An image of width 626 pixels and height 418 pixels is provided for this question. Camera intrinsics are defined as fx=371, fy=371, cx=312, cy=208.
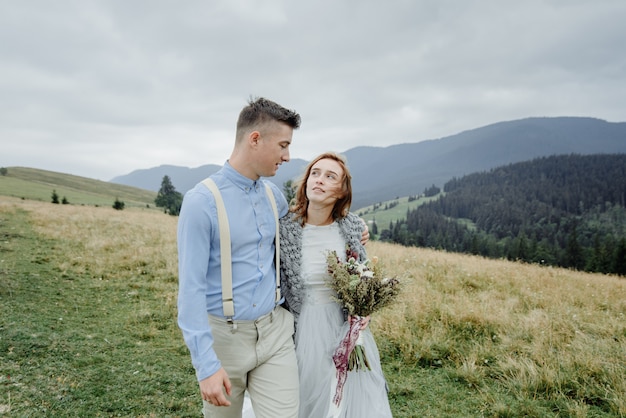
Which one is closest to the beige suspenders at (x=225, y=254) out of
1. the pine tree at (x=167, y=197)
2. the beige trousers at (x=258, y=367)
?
the beige trousers at (x=258, y=367)

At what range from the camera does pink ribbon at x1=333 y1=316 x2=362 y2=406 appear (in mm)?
3059

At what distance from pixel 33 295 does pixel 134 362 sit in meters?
3.72

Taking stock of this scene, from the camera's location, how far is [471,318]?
6453 millimetres

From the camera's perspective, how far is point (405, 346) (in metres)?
5.72

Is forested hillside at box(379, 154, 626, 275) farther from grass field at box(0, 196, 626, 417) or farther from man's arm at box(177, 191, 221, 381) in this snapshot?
man's arm at box(177, 191, 221, 381)

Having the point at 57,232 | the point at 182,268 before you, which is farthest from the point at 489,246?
the point at 182,268

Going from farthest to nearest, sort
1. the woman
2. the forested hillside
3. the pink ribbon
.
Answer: the forested hillside, the woman, the pink ribbon

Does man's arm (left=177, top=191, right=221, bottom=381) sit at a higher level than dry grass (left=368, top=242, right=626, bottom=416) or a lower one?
higher

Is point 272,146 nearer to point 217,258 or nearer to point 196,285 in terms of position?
point 217,258

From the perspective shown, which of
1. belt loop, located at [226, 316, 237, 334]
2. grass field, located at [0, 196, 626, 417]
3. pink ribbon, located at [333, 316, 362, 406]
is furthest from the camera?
grass field, located at [0, 196, 626, 417]

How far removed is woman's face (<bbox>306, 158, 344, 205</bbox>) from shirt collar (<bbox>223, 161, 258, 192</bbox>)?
0.75 metres

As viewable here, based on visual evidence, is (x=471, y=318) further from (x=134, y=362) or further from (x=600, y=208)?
(x=600, y=208)

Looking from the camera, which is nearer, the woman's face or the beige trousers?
the beige trousers

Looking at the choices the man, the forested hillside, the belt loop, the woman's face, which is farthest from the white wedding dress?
the forested hillside
